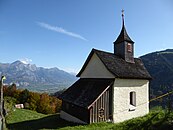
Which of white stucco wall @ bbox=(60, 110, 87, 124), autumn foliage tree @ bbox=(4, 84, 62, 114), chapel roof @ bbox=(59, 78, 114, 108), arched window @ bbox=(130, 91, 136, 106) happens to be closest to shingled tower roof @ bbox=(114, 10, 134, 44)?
chapel roof @ bbox=(59, 78, 114, 108)

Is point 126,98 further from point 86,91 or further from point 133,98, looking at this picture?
point 86,91

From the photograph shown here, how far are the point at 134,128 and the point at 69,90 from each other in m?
11.3

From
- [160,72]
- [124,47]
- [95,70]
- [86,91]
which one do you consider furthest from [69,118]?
[160,72]

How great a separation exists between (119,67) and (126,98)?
3469mm

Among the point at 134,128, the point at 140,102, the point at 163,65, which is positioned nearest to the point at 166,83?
the point at 163,65

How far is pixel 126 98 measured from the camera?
21.2 metres

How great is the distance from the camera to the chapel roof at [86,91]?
64.1ft

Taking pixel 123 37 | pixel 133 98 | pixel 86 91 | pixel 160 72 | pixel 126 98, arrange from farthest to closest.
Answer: pixel 160 72 → pixel 123 37 → pixel 133 98 → pixel 86 91 → pixel 126 98

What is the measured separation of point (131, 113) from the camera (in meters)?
21.6

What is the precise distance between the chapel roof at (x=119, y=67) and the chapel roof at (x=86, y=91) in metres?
1.33

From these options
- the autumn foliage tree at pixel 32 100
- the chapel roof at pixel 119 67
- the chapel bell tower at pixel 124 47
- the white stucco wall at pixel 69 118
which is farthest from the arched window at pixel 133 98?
the autumn foliage tree at pixel 32 100

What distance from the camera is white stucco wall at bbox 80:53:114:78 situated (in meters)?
21.4

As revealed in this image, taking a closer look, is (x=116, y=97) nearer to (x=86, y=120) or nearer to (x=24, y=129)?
(x=86, y=120)

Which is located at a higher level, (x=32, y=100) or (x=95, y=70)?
(x=95, y=70)
